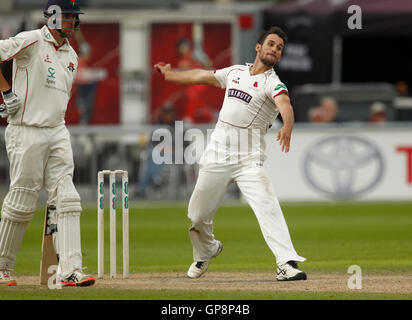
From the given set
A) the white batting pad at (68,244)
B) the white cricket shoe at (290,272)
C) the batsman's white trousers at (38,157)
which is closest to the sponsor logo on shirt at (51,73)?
the batsman's white trousers at (38,157)

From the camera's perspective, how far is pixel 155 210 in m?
19.0

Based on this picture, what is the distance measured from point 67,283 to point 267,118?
2433 millimetres

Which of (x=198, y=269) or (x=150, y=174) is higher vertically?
(x=150, y=174)

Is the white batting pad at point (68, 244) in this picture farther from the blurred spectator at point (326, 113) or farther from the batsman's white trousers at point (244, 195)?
the blurred spectator at point (326, 113)

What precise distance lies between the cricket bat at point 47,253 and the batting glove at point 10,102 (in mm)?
1002

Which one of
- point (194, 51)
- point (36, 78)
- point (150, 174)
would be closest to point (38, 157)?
point (36, 78)

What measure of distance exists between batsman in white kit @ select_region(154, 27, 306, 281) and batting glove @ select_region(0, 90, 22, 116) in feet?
5.66

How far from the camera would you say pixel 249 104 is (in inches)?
386

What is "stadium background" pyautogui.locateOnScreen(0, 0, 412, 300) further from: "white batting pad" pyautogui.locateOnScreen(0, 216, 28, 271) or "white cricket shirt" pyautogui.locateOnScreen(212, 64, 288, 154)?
"white batting pad" pyautogui.locateOnScreen(0, 216, 28, 271)

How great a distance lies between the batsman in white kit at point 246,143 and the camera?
9703 millimetres

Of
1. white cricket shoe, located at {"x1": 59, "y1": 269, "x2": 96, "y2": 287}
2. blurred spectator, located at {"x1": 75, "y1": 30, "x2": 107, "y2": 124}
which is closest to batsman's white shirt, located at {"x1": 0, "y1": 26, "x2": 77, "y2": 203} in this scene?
white cricket shoe, located at {"x1": 59, "y1": 269, "x2": 96, "y2": 287}

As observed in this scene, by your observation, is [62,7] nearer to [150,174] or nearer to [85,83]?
[150,174]

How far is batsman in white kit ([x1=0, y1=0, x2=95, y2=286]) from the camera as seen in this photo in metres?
9.08

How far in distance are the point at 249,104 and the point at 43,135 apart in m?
1.95
